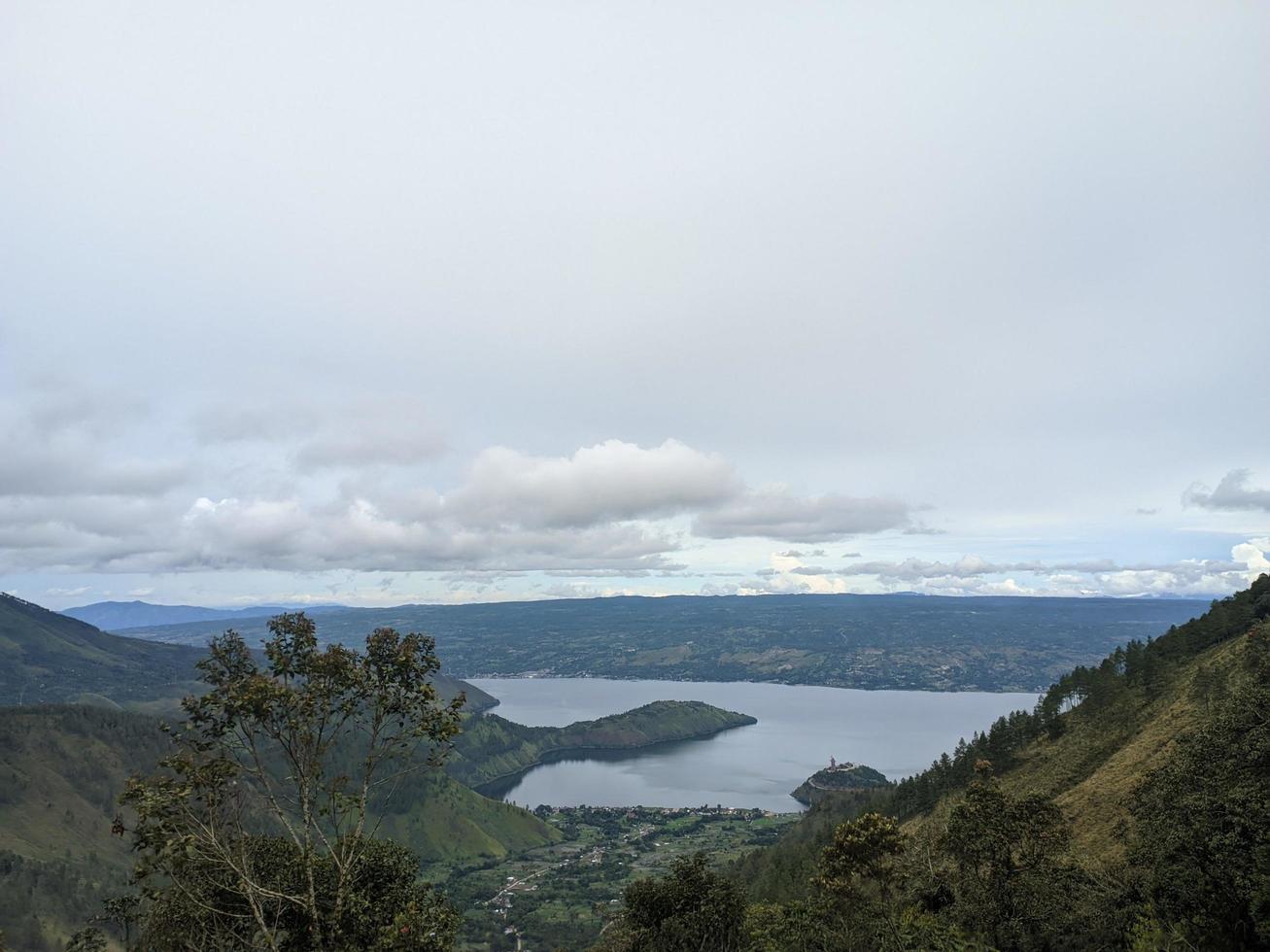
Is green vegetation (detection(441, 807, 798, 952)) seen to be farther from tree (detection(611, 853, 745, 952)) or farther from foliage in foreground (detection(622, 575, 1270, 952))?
tree (detection(611, 853, 745, 952))

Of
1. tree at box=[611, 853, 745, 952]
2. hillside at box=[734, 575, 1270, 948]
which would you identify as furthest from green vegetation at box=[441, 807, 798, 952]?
tree at box=[611, 853, 745, 952]

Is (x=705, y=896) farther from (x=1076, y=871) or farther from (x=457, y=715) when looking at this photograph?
(x=457, y=715)

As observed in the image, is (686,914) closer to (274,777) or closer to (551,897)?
(274,777)

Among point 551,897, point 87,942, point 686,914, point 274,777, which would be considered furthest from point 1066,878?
point 551,897

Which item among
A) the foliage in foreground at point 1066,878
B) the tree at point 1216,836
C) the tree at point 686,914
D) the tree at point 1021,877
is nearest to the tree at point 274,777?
the tree at point 686,914

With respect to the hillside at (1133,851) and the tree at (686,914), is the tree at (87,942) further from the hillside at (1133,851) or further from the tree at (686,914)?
the hillside at (1133,851)

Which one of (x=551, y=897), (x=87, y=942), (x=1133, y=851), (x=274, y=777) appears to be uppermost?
A: (x=274, y=777)

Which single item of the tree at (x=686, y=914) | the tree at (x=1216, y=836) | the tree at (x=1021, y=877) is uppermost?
the tree at (x=1216, y=836)

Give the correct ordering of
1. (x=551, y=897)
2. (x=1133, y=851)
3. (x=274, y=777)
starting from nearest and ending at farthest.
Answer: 1. (x=274, y=777)
2. (x=1133, y=851)
3. (x=551, y=897)
